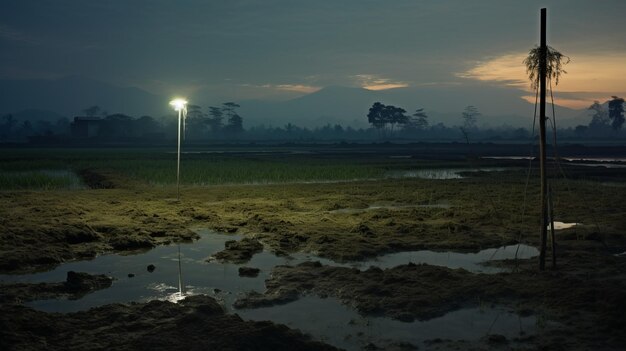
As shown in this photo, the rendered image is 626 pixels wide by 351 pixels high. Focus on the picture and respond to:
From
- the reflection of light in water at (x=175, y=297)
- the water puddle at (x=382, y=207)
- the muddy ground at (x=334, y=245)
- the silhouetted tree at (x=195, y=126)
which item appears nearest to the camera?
the muddy ground at (x=334, y=245)

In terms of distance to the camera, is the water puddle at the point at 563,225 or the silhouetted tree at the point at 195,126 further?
the silhouetted tree at the point at 195,126

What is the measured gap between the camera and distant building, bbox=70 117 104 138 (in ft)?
248

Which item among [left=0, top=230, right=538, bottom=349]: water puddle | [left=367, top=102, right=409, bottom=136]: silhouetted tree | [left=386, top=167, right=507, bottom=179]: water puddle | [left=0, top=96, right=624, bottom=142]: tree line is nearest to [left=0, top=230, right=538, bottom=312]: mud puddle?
[left=0, top=230, right=538, bottom=349]: water puddle

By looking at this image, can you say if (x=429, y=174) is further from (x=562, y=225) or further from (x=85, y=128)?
(x=85, y=128)

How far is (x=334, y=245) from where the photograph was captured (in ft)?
34.5

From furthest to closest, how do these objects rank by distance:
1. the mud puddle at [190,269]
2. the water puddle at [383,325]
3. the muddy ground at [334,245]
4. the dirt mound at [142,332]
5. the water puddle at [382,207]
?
the water puddle at [382,207]
the mud puddle at [190,269]
the water puddle at [383,325]
the muddy ground at [334,245]
the dirt mound at [142,332]

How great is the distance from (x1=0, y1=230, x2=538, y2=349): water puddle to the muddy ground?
0.29 meters

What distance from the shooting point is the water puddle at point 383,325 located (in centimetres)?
575

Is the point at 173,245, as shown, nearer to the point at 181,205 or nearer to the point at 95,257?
the point at 95,257

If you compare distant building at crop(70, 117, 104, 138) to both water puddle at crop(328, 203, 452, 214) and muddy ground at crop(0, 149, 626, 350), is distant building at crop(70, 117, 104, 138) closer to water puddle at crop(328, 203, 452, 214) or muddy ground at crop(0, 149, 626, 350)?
muddy ground at crop(0, 149, 626, 350)

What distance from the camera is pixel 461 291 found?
7.29 m

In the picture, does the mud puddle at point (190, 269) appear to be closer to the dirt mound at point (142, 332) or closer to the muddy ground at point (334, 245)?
the muddy ground at point (334, 245)

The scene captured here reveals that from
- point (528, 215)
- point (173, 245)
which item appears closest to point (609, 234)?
point (528, 215)

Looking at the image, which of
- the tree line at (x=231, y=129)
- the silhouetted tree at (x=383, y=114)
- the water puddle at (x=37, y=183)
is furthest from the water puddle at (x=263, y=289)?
the silhouetted tree at (x=383, y=114)
